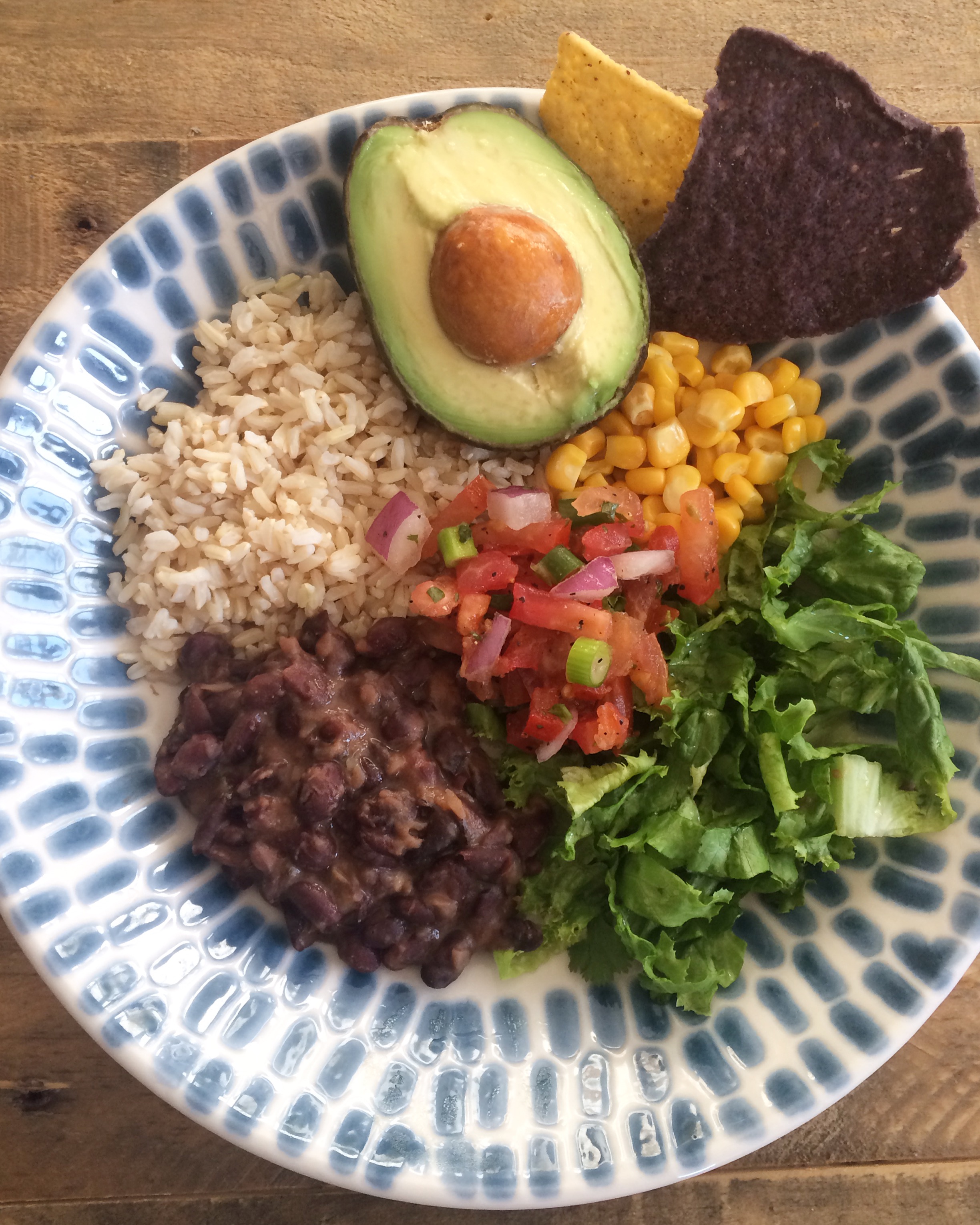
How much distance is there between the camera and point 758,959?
2377mm

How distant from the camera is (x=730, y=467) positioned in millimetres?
2557

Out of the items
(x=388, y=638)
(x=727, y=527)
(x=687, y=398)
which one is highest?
(x=687, y=398)

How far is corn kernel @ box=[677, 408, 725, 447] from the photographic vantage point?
255 cm

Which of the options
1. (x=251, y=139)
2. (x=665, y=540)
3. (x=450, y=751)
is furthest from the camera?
(x=251, y=139)

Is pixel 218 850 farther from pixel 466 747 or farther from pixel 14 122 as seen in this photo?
pixel 14 122

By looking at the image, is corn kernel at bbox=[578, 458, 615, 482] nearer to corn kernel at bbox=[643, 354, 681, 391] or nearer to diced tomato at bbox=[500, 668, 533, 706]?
corn kernel at bbox=[643, 354, 681, 391]

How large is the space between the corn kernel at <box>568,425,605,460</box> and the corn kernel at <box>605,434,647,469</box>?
29 mm

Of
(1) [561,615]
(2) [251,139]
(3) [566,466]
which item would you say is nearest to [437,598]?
(1) [561,615]

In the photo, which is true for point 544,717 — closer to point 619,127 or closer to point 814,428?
point 814,428

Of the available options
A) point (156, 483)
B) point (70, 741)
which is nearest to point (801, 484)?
point (156, 483)

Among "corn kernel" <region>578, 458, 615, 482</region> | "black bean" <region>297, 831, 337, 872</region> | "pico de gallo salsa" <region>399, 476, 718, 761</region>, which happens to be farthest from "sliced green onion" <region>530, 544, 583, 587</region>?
"black bean" <region>297, 831, 337, 872</region>

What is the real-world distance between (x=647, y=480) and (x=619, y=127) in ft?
3.29

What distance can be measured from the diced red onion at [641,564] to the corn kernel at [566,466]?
0.97ft

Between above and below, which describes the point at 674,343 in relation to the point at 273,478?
above
